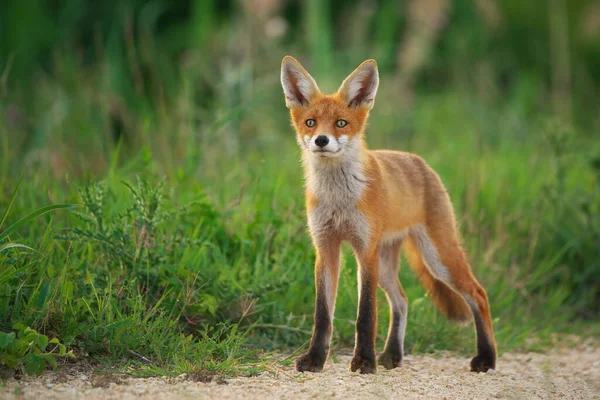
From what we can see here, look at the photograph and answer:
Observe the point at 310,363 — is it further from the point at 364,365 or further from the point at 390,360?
the point at 390,360

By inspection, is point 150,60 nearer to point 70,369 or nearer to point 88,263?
point 88,263

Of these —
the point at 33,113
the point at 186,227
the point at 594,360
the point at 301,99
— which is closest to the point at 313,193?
the point at 301,99

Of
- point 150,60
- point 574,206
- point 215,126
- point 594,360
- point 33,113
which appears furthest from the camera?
point 33,113

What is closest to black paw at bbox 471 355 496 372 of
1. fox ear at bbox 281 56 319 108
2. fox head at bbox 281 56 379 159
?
fox head at bbox 281 56 379 159

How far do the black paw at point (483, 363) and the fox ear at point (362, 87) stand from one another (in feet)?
5.14

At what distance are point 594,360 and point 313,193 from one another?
2092 mm

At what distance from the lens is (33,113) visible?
8.27 metres

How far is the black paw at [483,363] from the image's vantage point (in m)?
4.47

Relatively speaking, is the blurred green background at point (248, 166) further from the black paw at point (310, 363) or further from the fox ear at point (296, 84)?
the fox ear at point (296, 84)

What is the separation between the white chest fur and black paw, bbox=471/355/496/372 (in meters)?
0.99

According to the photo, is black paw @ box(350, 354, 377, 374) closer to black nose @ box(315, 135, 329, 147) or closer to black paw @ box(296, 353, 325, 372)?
black paw @ box(296, 353, 325, 372)

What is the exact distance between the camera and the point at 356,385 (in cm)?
371

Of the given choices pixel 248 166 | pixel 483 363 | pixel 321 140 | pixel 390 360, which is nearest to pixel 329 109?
pixel 321 140

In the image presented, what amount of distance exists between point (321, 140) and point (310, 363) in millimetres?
1148
